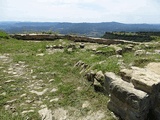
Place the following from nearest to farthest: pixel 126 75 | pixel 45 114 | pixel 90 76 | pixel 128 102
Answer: pixel 128 102, pixel 45 114, pixel 126 75, pixel 90 76

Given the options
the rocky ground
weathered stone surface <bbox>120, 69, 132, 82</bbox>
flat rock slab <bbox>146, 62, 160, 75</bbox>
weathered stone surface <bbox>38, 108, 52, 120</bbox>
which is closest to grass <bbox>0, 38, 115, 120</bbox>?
the rocky ground

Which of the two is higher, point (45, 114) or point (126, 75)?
point (126, 75)

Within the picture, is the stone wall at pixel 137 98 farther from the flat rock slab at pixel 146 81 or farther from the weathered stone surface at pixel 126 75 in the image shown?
the weathered stone surface at pixel 126 75

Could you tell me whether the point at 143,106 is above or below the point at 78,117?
above

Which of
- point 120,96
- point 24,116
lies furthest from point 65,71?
point 120,96

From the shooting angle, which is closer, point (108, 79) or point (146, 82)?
point (146, 82)

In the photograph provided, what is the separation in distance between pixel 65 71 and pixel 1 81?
2.55 m

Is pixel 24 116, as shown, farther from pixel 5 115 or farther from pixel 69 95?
pixel 69 95

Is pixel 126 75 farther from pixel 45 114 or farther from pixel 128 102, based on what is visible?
pixel 45 114

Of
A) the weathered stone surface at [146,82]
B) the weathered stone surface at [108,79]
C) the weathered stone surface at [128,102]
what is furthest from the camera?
the weathered stone surface at [108,79]

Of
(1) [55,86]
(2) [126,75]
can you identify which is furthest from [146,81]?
(1) [55,86]

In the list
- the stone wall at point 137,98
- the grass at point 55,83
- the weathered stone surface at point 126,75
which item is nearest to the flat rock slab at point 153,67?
the weathered stone surface at point 126,75

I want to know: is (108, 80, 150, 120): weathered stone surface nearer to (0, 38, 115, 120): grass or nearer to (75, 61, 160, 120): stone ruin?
(75, 61, 160, 120): stone ruin

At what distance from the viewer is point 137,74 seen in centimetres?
634
